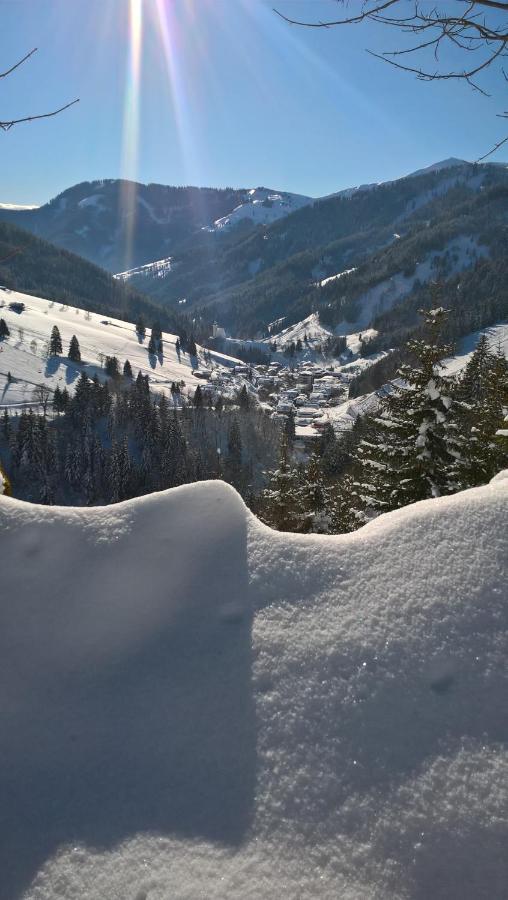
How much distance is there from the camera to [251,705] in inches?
98.1

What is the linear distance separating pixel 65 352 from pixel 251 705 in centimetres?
14374

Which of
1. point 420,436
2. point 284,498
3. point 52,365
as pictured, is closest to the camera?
point 420,436

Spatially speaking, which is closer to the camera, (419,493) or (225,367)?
(419,493)

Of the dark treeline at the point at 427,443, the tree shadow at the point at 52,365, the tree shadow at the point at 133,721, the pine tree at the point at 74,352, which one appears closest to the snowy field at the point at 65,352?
the tree shadow at the point at 52,365

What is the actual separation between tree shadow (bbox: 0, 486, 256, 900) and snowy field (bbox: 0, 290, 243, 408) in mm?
104729

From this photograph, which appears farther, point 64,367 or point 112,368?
point 112,368

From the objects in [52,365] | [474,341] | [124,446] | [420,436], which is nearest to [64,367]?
[52,365]

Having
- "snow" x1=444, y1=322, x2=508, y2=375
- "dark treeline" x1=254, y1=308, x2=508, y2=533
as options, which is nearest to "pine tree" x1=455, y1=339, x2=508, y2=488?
"dark treeline" x1=254, y1=308, x2=508, y2=533

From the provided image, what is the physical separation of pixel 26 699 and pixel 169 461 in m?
85.1

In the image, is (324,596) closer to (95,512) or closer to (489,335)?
(95,512)

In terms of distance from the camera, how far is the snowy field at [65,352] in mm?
111938

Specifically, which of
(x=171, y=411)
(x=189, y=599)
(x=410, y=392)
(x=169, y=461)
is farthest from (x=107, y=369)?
(x=189, y=599)

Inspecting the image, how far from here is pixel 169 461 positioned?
86.4 m

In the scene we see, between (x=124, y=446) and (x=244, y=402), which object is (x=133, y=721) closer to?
(x=124, y=446)
